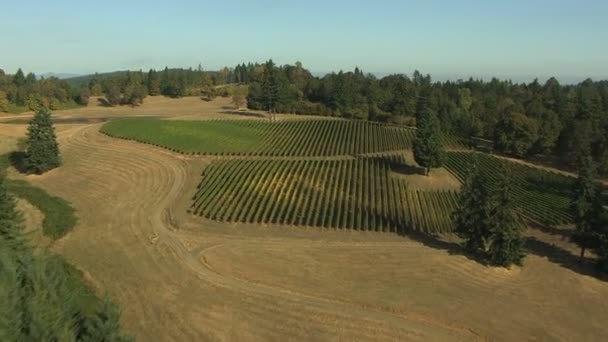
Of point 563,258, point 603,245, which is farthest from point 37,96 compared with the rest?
point 603,245

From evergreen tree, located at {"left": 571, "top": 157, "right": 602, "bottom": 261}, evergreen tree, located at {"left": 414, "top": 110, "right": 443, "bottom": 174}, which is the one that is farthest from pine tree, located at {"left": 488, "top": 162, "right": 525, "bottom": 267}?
evergreen tree, located at {"left": 414, "top": 110, "right": 443, "bottom": 174}

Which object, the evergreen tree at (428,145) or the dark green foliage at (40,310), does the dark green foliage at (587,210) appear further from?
the dark green foliage at (40,310)

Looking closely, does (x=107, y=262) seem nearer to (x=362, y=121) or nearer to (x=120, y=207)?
(x=120, y=207)

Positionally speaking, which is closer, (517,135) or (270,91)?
(517,135)

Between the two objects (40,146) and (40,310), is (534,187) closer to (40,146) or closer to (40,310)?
(40,310)

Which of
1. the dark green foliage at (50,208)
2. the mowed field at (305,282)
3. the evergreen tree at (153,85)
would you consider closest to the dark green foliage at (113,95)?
the evergreen tree at (153,85)

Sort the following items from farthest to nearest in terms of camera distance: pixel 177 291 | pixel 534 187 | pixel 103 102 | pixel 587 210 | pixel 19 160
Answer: pixel 103 102
pixel 534 187
pixel 19 160
pixel 587 210
pixel 177 291

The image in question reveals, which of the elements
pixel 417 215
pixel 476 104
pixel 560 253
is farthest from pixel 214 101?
pixel 560 253
